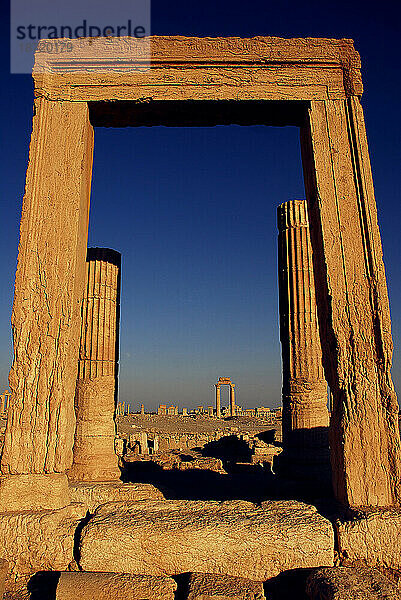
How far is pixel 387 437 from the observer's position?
4121 mm

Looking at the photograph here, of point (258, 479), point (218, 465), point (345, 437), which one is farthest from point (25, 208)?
point (218, 465)

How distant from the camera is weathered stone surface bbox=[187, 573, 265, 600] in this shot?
297cm

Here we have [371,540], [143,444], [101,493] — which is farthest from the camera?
[143,444]

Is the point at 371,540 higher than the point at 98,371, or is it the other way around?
the point at 98,371

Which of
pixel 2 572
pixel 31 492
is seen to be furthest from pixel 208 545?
pixel 31 492

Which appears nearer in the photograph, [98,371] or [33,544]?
[33,544]

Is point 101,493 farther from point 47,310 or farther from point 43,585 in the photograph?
point 47,310

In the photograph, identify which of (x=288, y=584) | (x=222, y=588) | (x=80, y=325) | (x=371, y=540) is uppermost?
(x=80, y=325)

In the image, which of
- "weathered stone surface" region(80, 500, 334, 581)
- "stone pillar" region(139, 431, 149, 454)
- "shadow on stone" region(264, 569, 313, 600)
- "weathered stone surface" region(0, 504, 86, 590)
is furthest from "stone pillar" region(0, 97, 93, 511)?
"stone pillar" region(139, 431, 149, 454)

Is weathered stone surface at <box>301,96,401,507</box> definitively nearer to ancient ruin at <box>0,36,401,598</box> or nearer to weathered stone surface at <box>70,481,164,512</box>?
ancient ruin at <box>0,36,401,598</box>

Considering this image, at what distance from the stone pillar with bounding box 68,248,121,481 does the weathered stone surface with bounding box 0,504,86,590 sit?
5.56 meters

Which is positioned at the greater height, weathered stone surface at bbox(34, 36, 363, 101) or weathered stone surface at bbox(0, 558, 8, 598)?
weathered stone surface at bbox(34, 36, 363, 101)

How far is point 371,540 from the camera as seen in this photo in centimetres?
360

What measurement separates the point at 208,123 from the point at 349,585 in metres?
5.38
